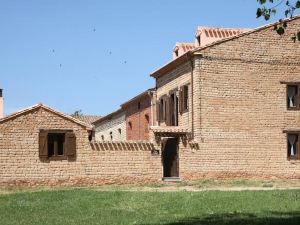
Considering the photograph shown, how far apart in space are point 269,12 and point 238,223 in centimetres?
535

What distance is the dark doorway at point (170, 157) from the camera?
29.2 meters

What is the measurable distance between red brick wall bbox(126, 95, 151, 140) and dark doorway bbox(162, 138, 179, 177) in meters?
7.99

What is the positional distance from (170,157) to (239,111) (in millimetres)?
4182

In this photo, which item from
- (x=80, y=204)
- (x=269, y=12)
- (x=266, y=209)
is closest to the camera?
(x=269, y=12)

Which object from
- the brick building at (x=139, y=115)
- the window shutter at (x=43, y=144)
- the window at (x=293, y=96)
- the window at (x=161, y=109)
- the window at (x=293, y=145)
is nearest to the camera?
the window shutter at (x=43, y=144)

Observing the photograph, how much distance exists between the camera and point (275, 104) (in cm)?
2941

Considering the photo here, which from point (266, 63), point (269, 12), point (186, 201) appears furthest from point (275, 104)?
point (269, 12)

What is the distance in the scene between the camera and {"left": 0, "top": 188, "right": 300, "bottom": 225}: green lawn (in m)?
14.7

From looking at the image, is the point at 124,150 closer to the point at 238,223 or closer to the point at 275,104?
the point at 275,104

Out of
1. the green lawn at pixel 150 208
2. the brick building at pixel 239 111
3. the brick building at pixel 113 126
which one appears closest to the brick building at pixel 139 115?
the brick building at pixel 113 126

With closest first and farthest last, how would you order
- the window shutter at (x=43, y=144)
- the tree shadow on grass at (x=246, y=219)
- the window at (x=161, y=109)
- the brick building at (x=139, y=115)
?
the tree shadow on grass at (x=246, y=219)
the window shutter at (x=43, y=144)
the window at (x=161, y=109)
the brick building at (x=139, y=115)

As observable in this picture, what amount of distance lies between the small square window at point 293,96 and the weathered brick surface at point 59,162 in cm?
777

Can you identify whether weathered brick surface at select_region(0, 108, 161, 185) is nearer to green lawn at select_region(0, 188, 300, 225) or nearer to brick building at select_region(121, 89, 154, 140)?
green lawn at select_region(0, 188, 300, 225)

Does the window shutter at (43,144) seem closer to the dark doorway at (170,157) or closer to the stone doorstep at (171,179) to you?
the stone doorstep at (171,179)
